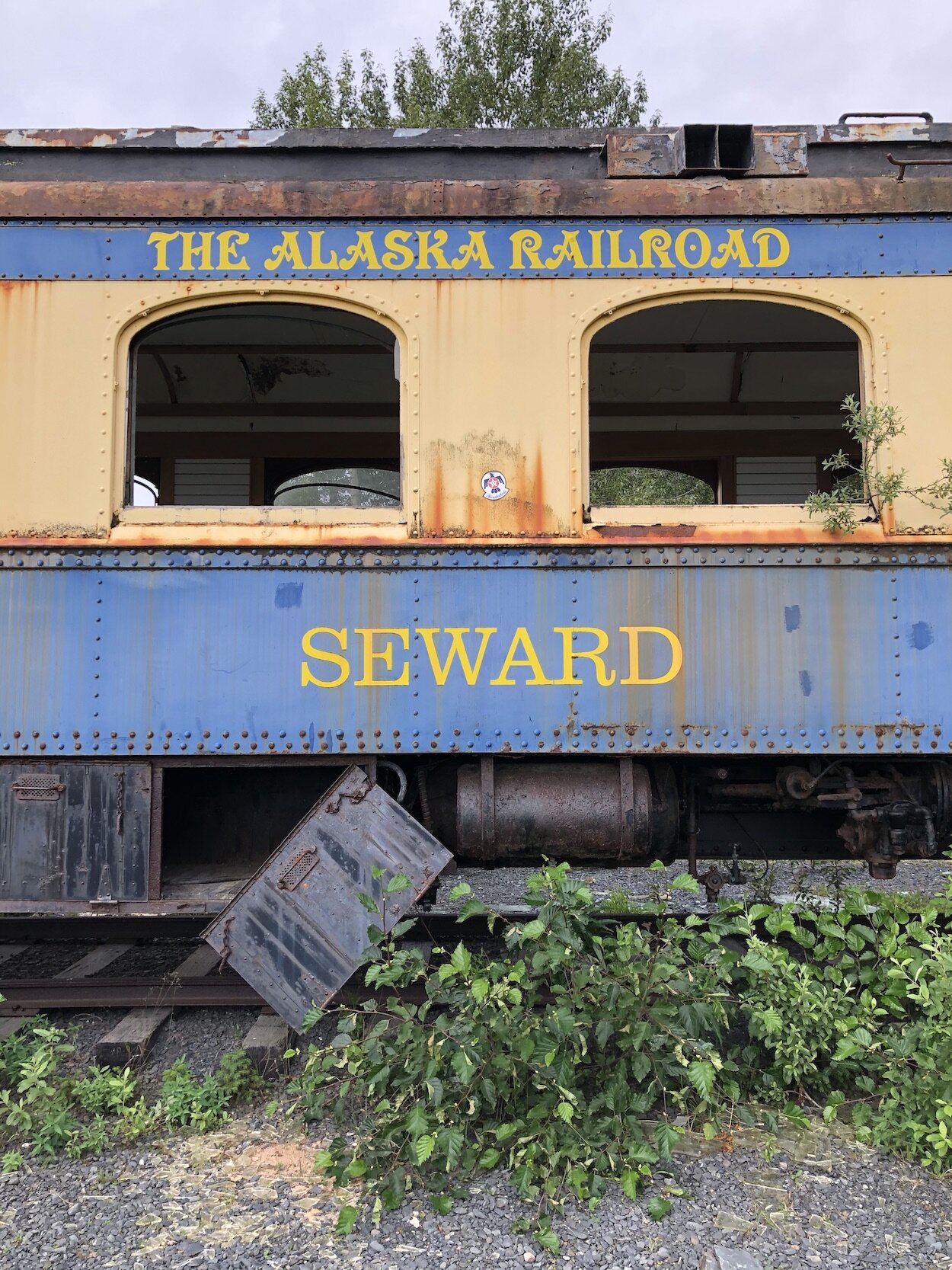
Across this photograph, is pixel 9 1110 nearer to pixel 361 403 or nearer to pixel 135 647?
pixel 135 647

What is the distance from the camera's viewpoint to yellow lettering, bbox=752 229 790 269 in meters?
3.39

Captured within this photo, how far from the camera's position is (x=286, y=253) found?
338 cm

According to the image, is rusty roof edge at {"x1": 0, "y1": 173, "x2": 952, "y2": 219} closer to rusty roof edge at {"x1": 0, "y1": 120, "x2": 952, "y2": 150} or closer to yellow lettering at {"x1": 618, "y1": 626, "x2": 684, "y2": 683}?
rusty roof edge at {"x1": 0, "y1": 120, "x2": 952, "y2": 150}

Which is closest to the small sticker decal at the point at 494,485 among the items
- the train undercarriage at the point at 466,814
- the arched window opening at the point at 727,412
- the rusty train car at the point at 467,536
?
the rusty train car at the point at 467,536

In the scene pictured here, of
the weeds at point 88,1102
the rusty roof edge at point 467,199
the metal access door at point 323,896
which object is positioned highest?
the rusty roof edge at point 467,199

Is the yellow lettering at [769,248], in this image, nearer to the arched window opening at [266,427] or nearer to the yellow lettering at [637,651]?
the yellow lettering at [637,651]

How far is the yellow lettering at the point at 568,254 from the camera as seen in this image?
3.38 meters

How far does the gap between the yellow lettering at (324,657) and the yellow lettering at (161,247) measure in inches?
60.5

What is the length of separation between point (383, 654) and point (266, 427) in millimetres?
2499

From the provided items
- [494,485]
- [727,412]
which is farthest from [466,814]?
[727,412]

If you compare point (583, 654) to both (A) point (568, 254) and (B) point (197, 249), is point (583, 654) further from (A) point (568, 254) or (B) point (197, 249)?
(B) point (197, 249)

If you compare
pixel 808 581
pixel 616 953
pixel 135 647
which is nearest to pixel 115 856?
pixel 135 647

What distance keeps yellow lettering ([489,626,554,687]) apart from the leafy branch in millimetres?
1197

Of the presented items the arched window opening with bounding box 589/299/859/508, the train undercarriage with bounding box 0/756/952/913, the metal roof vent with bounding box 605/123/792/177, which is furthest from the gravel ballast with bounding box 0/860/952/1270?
the metal roof vent with bounding box 605/123/792/177
